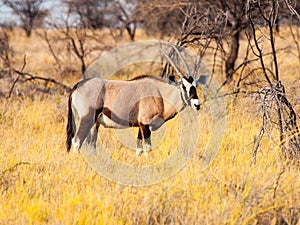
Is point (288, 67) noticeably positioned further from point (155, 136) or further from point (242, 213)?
point (242, 213)

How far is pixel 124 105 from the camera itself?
5637 millimetres

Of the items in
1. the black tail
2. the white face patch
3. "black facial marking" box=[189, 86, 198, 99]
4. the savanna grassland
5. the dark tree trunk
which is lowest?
the savanna grassland

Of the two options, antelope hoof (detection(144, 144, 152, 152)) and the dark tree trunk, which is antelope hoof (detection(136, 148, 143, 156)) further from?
the dark tree trunk

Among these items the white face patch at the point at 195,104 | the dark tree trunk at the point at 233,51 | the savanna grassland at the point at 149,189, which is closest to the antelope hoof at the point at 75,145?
the savanna grassland at the point at 149,189

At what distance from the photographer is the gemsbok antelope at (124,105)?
549 cm

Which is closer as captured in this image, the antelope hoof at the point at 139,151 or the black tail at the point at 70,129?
the antelope hoof at the point at 139,151

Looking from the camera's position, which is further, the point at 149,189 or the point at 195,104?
the point at 195,104

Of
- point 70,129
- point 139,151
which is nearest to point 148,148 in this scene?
point 139,151

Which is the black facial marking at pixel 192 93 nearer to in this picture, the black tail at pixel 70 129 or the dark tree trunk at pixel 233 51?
the black tail at pixel 70 129

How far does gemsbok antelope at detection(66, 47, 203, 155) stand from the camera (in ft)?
18.0

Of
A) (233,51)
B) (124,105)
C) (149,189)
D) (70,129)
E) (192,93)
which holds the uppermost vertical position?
(233,51)

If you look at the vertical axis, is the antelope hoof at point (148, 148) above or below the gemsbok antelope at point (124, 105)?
below

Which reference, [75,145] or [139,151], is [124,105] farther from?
[75,145]

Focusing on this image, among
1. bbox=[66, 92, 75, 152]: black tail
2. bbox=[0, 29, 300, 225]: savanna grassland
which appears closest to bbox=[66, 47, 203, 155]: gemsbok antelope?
bbox=[66, 92, 75, 152]: black tail
